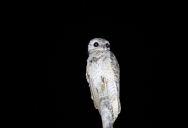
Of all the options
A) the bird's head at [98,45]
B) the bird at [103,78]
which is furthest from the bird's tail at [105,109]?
the bird's head at [98,45]

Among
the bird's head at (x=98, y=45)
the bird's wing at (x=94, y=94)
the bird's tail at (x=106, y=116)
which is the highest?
the bird's head at (x=98, y=45)

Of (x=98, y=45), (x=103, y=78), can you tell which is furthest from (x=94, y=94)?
(x=98, y=45)

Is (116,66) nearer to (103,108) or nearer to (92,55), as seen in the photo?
(92,55)

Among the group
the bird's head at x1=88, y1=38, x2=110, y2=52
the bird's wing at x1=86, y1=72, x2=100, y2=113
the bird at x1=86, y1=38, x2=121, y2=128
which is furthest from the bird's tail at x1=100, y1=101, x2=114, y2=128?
the bird's head at x1=88, y1=38, x2=110, y2=52

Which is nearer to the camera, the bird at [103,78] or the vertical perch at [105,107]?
the vertical perch at [105,107]

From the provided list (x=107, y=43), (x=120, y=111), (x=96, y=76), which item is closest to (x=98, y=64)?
(x=96, y=76)

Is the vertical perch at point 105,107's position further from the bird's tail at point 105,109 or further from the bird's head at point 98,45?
the bird's head at point 98,45

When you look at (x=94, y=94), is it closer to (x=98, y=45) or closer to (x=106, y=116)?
(x=106, y=116)
